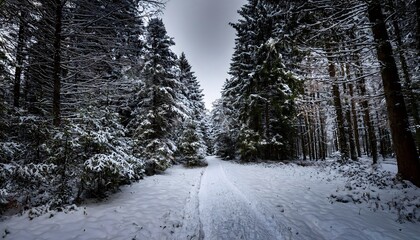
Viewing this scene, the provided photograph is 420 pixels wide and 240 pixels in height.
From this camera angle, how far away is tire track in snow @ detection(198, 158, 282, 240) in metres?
4.96

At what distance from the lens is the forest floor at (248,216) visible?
492 cm

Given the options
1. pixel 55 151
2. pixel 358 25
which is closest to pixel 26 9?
pixel 55 151

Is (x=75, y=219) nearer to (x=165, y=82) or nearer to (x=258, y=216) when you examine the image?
(x=258, y=216)

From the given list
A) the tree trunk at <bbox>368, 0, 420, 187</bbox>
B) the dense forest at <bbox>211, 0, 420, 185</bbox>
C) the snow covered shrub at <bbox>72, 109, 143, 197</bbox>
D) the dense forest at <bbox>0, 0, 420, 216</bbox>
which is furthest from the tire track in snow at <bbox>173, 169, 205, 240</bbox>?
the tree trunk at <bbox>368, 0, 420, 187</bbox>

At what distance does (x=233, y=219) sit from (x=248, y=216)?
479 mm

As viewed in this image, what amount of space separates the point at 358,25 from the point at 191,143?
15.7 metres

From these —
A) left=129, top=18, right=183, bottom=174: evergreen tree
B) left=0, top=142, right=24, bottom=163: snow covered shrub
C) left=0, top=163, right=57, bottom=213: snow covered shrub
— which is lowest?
left=0, top=163, right=57, bottom=213: snow covered shrub

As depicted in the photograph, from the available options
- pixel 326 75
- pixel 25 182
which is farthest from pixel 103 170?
pixel 326 75

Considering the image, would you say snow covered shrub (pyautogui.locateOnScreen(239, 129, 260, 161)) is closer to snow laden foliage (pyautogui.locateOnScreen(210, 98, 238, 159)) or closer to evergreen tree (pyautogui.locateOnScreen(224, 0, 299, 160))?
evergreen tree (pyautogui.locateOnScreen(224, 0, 299, 160))

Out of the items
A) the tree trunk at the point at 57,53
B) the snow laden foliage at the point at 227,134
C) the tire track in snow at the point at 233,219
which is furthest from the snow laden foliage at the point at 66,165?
the snow laden foliage at the point at 227,134

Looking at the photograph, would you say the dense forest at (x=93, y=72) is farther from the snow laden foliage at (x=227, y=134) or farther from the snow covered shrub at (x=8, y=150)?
the snow laden foliage at (x=227, y=134)

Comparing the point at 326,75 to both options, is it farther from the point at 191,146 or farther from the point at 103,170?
the point at 191,146

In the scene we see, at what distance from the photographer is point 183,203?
7930mm

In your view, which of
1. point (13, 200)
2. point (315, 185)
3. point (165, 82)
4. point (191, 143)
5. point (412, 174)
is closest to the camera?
point (13, 200)
